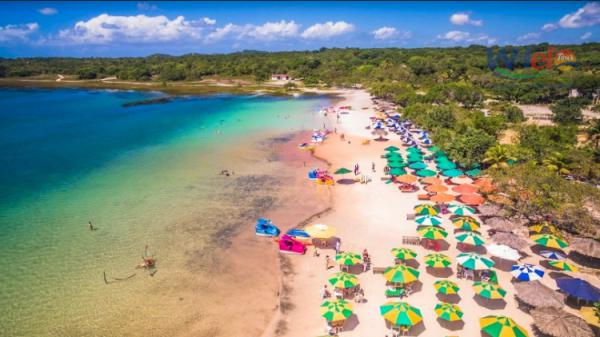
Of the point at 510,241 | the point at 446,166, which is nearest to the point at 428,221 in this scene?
the point at 510,241

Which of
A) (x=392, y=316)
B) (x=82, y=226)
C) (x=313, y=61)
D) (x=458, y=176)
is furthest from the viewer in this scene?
(x=313, y=61)

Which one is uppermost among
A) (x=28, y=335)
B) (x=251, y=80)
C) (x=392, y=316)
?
(x=251, y=80)

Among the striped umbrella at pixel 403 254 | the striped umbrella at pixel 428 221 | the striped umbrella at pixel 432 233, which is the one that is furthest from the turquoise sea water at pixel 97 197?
the striped umbrella at pixel 428 221

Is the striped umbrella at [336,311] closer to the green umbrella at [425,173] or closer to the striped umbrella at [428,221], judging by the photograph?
the striped umbrella at [428,221]

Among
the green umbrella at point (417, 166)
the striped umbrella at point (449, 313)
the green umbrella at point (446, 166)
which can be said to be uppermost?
the green umbrella at point (446, 166)

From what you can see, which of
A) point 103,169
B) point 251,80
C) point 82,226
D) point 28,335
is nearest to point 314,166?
point 82,226

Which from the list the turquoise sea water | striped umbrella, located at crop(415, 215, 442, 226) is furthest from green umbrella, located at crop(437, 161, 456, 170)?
the turquoise sea water

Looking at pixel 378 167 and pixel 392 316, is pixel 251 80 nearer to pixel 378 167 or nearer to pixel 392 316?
pixel 378 167
